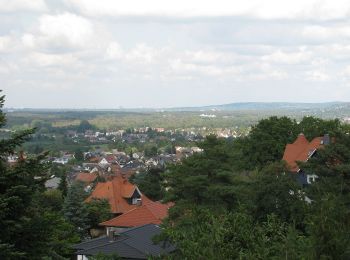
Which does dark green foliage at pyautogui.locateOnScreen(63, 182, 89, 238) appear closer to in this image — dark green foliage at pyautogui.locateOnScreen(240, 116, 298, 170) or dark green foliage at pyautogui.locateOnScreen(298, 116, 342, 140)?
dark green foliage at pyautogui.locateOnScreen(240, 116, 298, 170)

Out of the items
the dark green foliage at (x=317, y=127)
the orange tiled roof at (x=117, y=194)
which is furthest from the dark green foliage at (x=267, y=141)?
the orange tiled roof at (x=117, y=194)

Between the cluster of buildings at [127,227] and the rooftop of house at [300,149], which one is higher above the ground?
the rooftop of house at [300,149]

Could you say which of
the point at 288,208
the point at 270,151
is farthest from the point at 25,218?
the point at 270,151

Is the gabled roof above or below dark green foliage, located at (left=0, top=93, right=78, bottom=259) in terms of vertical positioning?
below

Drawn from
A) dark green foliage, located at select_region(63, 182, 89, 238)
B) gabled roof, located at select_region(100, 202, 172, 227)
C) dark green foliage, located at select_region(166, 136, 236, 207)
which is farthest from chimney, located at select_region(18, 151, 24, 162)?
dark green foliage, located at select_region(63, 182, 89, 238)

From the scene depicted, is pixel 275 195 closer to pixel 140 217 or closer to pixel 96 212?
pixel 140 217

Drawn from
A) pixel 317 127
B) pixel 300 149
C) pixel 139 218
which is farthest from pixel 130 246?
pixel 317 127

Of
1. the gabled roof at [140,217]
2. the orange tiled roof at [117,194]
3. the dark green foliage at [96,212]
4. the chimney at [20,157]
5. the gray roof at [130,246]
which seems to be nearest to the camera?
the chimney at [20,157]

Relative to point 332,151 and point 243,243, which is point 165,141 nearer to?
point 332,151

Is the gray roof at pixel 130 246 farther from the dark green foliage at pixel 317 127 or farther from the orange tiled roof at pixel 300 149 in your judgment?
the dark green foliage at pixel 317 127
